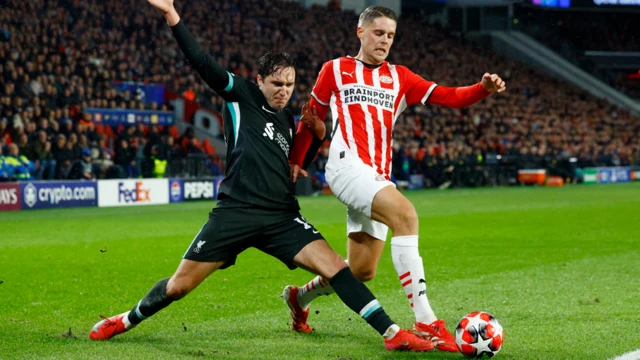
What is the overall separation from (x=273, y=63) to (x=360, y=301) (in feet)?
5.31

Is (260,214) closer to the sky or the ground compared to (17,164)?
closer to the sky

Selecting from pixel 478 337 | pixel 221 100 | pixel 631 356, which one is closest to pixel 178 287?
pixel 478 337

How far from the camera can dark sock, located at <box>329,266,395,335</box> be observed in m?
5.12

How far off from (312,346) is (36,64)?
1986cm

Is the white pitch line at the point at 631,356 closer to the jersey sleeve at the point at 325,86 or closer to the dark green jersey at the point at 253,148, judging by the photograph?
the dark green jersey at the point at 253,148

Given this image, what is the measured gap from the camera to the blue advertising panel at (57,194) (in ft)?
63.6

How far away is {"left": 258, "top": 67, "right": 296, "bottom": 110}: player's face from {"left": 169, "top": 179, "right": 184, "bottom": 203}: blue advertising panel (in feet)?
57.5

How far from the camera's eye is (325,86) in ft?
19.5

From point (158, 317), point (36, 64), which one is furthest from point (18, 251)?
point (36, 64)

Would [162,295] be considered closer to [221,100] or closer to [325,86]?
[325,86]

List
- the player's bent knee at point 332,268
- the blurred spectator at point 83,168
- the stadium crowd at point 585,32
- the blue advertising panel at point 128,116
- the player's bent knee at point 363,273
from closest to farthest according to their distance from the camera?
the player's bent knee at point 332,268, the player's bent knee at point 363,273, the blurred spectator at point 83,168, the blue advertising panel at point 128,116, the stadium crowd at point 585,32

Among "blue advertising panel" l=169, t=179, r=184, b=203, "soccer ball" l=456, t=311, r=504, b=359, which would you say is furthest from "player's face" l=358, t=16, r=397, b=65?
"blue advertising panel" l=169, t=179, r=184, b=203

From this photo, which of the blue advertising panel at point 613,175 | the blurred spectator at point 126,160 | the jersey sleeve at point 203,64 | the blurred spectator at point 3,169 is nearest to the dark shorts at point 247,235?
the jersey sleeve at point 203,64

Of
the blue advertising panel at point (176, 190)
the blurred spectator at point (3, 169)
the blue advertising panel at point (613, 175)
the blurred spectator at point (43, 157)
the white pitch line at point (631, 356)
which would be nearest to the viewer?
the white pitch line at point (631, 356)
